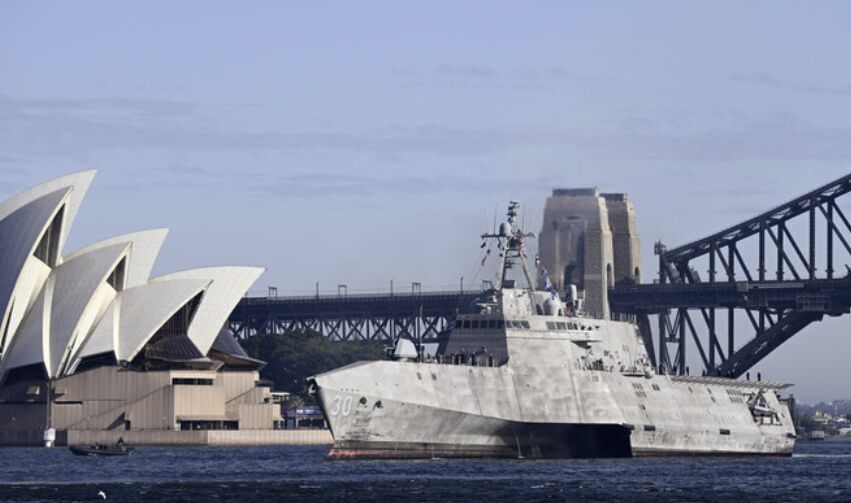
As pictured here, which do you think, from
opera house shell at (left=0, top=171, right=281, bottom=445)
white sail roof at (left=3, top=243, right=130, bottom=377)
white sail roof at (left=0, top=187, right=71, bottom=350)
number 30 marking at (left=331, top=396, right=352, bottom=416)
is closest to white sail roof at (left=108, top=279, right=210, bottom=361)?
opera house shell at (left=0, top=171, right=281, bottom=445)

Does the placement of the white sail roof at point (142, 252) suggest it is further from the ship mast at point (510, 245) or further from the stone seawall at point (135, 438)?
the ship mast at point (510, 245)

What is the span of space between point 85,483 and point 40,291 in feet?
240

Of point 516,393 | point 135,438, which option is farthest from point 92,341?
point 516,393

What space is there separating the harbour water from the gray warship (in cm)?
127

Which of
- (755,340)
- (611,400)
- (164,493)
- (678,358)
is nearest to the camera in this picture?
(164,493)

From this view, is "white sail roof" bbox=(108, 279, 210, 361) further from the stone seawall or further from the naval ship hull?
the naval ship hull

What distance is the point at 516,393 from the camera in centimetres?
10519

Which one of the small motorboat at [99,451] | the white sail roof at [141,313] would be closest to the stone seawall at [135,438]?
the white sail roof at [141,313]

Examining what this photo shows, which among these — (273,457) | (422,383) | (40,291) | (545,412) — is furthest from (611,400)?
(40,291)

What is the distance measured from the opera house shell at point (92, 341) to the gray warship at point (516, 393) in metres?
58.0

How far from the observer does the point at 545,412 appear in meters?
106

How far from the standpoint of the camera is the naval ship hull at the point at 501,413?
331ft

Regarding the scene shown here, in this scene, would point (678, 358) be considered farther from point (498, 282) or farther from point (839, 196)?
point (498, 282)

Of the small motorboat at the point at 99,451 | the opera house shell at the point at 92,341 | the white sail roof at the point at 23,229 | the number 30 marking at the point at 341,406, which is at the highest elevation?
the white sail roof at the point at 23,229
